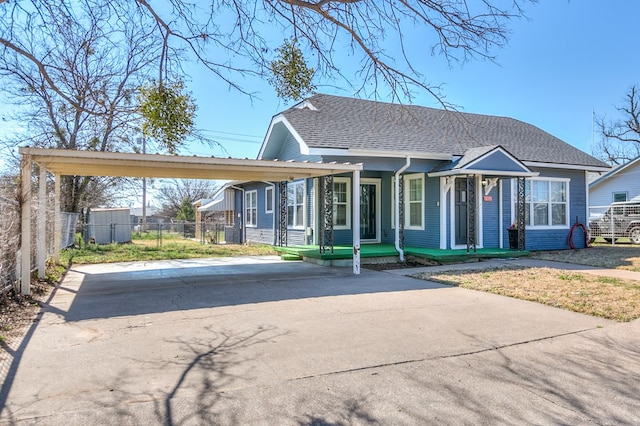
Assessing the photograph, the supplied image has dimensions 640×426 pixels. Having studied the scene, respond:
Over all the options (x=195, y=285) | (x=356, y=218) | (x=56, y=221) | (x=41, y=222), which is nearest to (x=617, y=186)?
(x=356, y=218)

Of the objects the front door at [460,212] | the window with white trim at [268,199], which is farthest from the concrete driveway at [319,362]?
the window with white trim at [268,199]

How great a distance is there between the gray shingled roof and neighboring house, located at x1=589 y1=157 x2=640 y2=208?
6384 mm

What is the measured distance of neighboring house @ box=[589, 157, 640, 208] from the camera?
21047mm

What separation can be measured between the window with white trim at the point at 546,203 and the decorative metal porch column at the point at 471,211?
7.39ft

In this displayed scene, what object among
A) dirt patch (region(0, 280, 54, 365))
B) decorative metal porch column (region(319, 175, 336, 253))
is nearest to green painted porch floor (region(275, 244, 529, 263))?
decorative metal porch column (region(319, 175, 336, 253))

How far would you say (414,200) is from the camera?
1403cm

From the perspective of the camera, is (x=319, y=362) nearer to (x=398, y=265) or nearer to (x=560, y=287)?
(x=560, y=287)

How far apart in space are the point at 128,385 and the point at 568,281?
8.34 m

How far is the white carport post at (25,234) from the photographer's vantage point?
7.33 meters

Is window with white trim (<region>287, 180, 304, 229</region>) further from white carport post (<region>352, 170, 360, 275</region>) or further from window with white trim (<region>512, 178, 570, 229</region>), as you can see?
window with white trim (<region>512, 178, 570, 229</region>)

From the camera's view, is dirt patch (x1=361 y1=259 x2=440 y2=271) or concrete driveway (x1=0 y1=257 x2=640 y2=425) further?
dirt patch (x1=361 y1=259 x2=440 y2=271)

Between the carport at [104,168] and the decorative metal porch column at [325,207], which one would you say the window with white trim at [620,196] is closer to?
the decorative metal porch column at [325,207]

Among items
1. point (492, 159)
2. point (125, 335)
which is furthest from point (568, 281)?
point (125, 335)

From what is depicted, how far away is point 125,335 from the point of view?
5.20 metres
